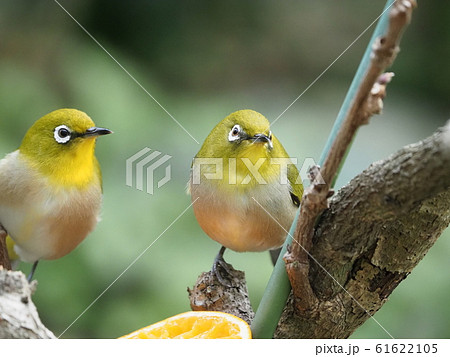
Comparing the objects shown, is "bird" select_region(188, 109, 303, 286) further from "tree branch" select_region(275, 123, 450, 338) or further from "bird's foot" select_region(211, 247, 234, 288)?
"tree branch" select_region(275, 123, 450, 338)

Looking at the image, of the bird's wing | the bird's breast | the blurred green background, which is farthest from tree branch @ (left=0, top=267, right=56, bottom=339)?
the blurred green background

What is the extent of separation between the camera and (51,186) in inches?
47.9

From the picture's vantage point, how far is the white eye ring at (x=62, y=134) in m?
1.19

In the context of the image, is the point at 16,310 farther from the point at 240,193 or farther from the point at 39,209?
the point at 240,193

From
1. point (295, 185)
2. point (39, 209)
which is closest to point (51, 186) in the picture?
point (39, 209)

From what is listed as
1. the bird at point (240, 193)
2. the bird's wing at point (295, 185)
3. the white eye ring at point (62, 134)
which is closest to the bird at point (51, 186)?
the white eye ring at point (62, 134)

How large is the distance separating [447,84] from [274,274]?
161 centimetres

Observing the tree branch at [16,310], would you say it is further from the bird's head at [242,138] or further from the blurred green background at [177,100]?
the blurred green background at [177,100]

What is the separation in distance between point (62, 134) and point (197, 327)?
1.52 feet

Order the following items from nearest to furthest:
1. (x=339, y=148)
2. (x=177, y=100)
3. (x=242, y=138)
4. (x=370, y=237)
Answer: (x=339, y=148)
(x=370, y=237)
(x=242, y=138)
(x=177, y=100)

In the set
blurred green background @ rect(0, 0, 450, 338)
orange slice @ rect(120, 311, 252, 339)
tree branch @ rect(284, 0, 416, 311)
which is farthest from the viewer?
blurred green background @ rect(0, 0, 450, 338)

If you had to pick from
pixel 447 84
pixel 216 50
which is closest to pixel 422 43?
pixel 447 84

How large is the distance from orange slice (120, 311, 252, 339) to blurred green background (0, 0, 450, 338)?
512 mm

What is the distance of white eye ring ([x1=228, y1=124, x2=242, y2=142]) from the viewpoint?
116 cm
